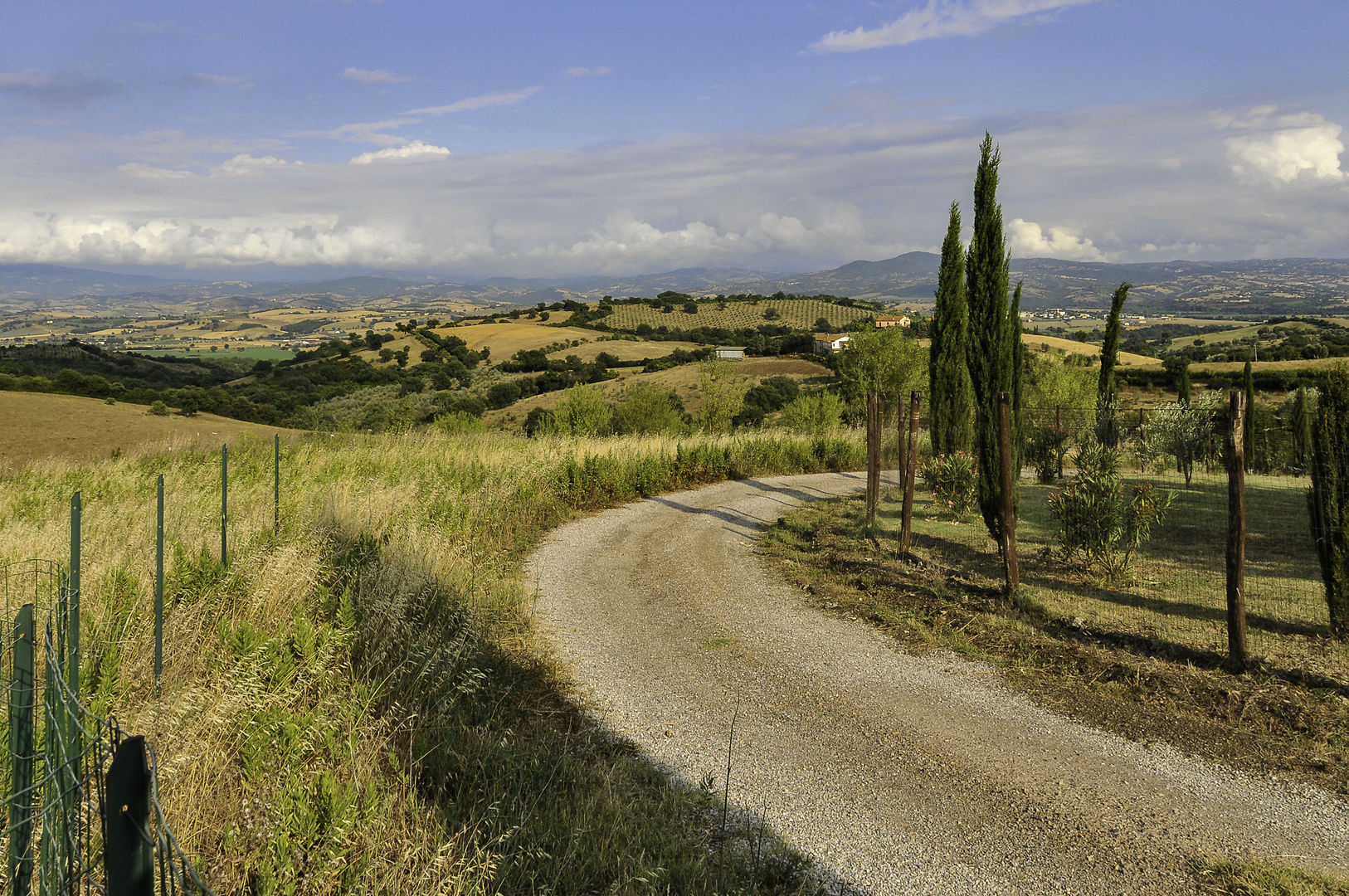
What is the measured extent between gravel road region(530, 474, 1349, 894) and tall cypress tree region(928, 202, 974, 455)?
910cm

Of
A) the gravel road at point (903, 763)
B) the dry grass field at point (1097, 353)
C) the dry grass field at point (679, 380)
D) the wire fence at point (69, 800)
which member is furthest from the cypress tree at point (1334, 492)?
the dry grass field at point (1097, 353)

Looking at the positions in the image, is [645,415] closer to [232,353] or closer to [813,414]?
[813,414]

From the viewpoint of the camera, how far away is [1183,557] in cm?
1023

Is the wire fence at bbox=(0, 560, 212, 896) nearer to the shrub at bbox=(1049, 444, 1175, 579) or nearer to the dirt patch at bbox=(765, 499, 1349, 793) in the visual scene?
the dirt patch at bbox=(765, 499, 1349, 793)

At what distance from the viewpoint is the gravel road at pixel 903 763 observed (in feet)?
13.5

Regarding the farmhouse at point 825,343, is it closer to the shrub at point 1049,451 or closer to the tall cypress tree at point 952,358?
the shrub at point 1049,451

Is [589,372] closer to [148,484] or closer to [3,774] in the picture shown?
[148,484]

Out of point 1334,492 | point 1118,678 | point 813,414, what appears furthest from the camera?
point 813,414

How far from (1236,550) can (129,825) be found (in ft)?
25.0

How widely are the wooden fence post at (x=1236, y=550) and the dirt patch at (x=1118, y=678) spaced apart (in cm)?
24

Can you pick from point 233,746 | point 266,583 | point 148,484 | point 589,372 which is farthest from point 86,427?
point 589,372

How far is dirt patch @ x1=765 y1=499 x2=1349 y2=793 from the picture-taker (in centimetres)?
531

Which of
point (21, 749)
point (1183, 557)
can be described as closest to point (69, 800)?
point (21, 749)

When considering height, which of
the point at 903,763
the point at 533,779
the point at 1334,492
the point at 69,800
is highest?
the point at 1334,492
